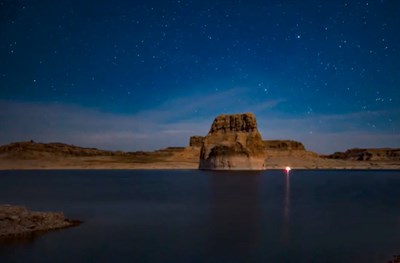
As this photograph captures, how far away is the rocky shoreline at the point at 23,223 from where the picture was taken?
17.2 metres

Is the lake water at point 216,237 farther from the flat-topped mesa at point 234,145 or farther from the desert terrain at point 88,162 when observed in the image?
the desert terrain at point 88,162

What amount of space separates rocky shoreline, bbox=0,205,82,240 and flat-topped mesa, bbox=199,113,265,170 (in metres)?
80.2

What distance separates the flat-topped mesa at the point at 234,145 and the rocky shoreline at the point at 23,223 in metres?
80.2

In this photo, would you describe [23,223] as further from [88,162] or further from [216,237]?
[88,162]

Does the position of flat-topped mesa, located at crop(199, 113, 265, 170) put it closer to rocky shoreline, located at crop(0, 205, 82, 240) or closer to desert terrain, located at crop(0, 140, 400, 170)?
desert terrain, located at crop(0, 140, 400, 170)

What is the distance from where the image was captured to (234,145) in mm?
98625

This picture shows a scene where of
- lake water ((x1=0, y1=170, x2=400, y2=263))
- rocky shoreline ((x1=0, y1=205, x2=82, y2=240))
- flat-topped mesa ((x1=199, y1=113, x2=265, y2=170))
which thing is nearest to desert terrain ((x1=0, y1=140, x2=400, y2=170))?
flat-topped mesa ((x1=199, y1=113, x2=265, y2=170))

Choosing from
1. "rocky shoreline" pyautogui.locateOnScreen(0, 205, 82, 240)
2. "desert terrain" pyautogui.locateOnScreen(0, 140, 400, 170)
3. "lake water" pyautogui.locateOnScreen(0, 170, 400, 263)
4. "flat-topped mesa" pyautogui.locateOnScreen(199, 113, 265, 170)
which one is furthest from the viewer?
"desert terrain" pyautogui.locateOnScreen(0, 140, 400, 170)

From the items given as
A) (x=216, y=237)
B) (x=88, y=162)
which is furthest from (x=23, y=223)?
(x=88, y=162)

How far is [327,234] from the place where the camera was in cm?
1922

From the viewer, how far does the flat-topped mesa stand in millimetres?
98500

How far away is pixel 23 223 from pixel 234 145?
82.3m

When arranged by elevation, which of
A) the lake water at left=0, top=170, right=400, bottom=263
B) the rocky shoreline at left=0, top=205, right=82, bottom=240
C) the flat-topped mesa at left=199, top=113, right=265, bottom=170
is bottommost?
the lake water at left=0, top=170, right=400, bottom=263

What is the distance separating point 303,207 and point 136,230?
643 inches
